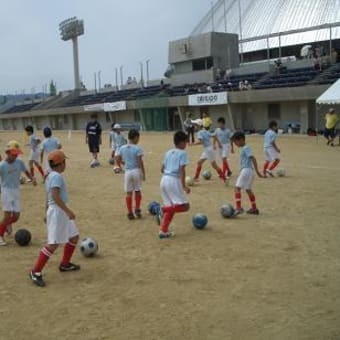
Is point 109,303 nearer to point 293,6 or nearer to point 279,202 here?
point 279,202

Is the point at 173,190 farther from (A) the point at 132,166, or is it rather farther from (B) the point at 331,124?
(B) the point at 331,124

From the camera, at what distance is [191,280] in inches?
260

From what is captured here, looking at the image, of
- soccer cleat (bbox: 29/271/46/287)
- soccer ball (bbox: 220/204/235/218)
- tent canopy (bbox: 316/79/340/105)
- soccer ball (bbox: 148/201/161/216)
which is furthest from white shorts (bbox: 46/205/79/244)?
tent canopy (bbox: 316/79/340/105)

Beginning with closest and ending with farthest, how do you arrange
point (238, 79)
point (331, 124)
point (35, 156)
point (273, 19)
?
1. point (35, 156)
2. point (331, 124)
3. point (238, 79)
4. point (273, 19)

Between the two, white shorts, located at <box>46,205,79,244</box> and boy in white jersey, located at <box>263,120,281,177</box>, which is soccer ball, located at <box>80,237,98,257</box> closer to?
white shorts, located at <box>46,205,79,244</box>

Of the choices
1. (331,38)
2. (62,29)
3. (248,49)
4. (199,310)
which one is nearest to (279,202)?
(199,310)

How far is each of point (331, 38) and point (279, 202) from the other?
5114cm

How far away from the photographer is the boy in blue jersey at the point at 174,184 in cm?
865

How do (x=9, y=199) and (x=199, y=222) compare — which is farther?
(x=199, y=222)

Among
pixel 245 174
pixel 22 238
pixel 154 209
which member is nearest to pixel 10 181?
pixel 22 238

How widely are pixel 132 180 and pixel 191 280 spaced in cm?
402

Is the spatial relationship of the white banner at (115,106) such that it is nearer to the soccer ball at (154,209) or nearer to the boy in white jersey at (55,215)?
the soccer ball at (154,209)

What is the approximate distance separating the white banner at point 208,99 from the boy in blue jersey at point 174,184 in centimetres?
3303

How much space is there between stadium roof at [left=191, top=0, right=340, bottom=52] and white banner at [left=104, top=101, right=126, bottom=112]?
21.7 m
